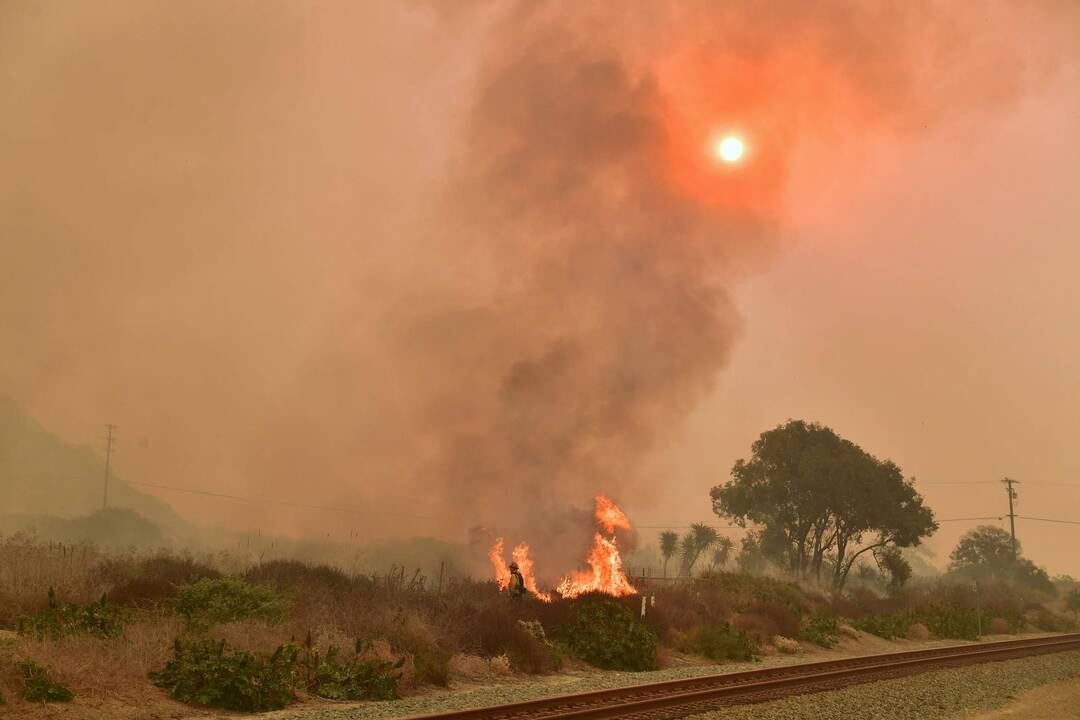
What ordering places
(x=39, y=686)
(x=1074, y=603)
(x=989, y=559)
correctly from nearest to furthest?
(x=39, y=686)
(x=1074, y=603)
(x=989, y=559)

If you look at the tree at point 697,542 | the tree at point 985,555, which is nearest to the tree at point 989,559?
the tree at point 985,555

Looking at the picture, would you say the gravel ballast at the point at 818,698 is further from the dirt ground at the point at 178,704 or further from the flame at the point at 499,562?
the flame at the point at 499,562

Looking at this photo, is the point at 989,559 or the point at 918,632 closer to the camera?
the point at 918,632

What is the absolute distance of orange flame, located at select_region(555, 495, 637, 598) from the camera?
104ft

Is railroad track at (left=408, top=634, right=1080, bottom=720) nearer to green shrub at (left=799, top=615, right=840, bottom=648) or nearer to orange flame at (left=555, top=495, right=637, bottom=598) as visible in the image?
green shrub at (left=799, top=615, right=840, bottom=648)

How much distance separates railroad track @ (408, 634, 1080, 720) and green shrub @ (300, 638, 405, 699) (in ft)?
8.81

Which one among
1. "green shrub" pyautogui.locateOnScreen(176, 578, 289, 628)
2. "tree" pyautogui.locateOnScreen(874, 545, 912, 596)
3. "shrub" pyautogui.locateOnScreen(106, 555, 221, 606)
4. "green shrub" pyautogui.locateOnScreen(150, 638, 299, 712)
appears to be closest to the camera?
"green shrub" pyautogui.locateOnScreen(150, 638, 299, 712)

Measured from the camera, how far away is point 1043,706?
64.5 ft

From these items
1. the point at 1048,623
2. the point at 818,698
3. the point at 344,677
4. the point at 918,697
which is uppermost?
the point at 344,677

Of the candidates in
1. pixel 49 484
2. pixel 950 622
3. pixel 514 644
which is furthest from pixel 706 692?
pixel 49 484

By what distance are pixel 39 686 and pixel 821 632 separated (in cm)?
2856

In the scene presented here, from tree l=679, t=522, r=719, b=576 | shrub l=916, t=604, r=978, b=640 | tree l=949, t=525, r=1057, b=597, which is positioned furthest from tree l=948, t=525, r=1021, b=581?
shrub l=916, t=604, r=978, b=640

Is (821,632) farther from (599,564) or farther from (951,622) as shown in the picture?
(951,622)

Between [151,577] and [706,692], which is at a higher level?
[151,577]
